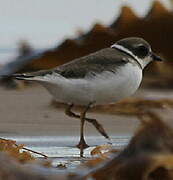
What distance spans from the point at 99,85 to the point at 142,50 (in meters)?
0.43

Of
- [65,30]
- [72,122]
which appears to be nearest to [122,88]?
[72,122]

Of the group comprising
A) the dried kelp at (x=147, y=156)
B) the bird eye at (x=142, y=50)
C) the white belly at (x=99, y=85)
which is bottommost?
the dried kelp at (x=147, y=156)

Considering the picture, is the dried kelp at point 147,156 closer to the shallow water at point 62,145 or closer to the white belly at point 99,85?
the shallow water at point 62,145

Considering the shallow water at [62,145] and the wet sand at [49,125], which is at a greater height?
the wet sand at [49,125]

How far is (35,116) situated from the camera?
520cm

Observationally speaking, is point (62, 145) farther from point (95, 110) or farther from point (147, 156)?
point (147, 156)

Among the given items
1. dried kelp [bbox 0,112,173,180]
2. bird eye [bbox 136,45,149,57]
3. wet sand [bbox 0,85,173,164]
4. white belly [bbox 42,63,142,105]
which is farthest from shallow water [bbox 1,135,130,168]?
dried kelp [bbox 0,112,173,180]

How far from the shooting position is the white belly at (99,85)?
4.22 m

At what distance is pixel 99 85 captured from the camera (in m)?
4.25

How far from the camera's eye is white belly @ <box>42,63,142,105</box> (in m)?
4.22

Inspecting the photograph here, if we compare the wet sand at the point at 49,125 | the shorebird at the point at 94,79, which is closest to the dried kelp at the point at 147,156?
the wet sand at the point at 49,125

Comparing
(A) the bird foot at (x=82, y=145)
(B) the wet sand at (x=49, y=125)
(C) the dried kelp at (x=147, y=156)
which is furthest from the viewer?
(B) the wet sand at (x=49, y=125)

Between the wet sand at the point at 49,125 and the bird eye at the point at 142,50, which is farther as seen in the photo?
the bird eye at the point at 142,50

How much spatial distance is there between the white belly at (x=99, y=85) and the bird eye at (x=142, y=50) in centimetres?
22
